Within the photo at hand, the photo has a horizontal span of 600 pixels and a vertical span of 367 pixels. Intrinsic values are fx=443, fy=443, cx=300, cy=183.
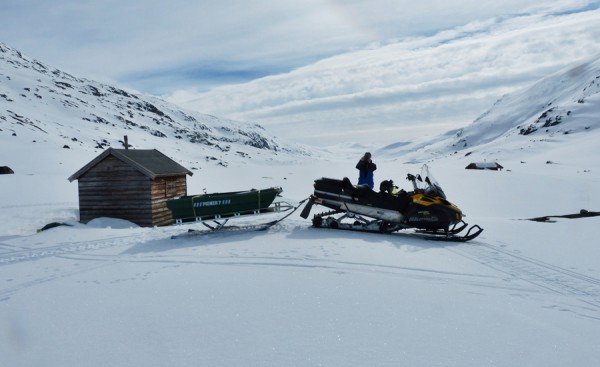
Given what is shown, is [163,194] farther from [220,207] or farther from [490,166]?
[490,166]

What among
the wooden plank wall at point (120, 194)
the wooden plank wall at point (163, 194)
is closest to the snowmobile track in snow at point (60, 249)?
the wooden plank wall at point (163, 194)

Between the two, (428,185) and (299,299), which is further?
(428,185)

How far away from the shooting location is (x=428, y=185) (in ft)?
33.3

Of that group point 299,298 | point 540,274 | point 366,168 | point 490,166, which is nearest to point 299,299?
point 299,298

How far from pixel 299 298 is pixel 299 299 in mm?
39

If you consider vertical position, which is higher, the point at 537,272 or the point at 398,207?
the point at 398,207

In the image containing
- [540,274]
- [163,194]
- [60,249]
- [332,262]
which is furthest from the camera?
[163,194]

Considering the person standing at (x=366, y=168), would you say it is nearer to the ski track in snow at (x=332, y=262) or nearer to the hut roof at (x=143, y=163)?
the ski track in snow at (x=332, y=262)

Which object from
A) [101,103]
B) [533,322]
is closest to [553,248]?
[533,322]

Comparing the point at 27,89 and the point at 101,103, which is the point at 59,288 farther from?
the point at 101,103

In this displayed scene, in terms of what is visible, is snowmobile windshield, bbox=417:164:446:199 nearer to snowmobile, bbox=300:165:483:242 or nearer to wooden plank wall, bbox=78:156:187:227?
snowmobile, bbox=300:165:483:242

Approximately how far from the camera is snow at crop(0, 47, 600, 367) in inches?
167

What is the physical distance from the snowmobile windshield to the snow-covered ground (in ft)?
3.70

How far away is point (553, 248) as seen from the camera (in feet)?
28.7
